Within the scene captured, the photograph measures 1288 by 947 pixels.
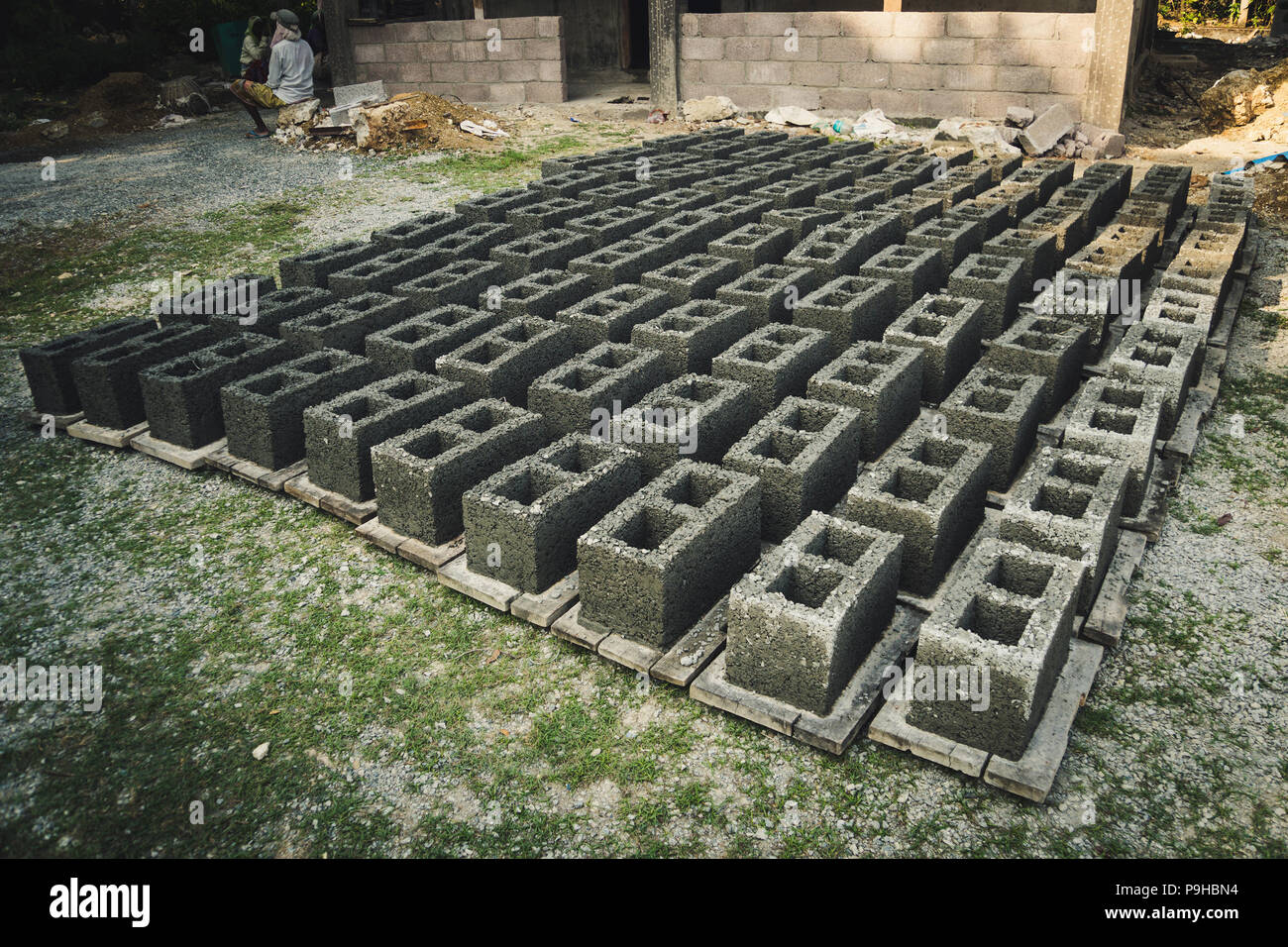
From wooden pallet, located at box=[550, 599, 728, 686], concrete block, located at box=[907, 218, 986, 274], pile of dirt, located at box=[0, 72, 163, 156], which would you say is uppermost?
pile of dirt, located at box=[0, 72, 163, 156]

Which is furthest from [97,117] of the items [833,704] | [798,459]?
[833,704]

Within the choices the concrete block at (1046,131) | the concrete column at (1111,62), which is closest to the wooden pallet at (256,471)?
the concrete block at (1046,131)

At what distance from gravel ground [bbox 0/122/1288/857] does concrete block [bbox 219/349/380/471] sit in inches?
26.0

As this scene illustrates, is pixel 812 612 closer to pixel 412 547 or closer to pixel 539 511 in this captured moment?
pixel 539 511

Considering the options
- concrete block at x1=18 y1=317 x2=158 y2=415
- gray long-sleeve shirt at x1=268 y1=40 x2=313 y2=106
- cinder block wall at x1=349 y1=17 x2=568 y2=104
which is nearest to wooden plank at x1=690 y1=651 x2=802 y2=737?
concrete block at x1=18 y1=317 x2=158 y2=415

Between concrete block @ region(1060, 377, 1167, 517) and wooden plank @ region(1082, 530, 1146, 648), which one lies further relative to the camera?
concrete block @ region(1060, 377, 1167, 517)

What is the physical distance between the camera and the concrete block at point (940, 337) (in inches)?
242

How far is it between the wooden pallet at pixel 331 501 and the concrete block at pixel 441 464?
0.60 feet

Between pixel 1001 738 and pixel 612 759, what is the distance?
148 centimetres

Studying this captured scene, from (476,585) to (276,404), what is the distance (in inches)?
77.7

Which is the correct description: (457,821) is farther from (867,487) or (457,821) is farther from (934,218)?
(934,218)

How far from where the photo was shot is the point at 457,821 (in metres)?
3.45

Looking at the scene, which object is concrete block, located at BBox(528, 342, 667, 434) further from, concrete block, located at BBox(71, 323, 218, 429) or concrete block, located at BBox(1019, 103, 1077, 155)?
concrete block, located at BBox(1019, 103, 1077, 155)

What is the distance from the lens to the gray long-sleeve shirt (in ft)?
55.6
